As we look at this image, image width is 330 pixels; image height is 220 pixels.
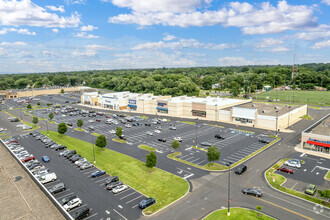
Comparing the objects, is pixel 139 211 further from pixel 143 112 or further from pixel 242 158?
pixel 143 112

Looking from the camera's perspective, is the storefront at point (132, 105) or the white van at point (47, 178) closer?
the white van at point (47, 178)

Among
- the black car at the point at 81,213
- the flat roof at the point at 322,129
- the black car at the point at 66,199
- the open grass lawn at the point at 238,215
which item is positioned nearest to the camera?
the open grass lawn at the point at 238,215

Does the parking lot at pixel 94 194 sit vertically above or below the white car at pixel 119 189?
below

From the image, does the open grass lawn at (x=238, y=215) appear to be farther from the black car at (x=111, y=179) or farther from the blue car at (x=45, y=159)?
the blue car at (x=45, y=159)

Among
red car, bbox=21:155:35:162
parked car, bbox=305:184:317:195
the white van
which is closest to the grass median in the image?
parked car, bbox=305:184:317:195

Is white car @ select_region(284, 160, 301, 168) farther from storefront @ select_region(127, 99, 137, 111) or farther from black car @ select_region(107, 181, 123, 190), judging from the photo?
storefront @ select_region(127, 99, 137, 111)

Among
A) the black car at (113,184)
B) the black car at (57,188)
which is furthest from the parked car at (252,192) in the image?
the black car at (57,188)

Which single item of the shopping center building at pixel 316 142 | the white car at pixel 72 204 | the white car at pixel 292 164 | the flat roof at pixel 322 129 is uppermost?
the flat roof at pixel 322 129

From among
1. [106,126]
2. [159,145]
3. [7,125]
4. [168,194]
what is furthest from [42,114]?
[168,194]
